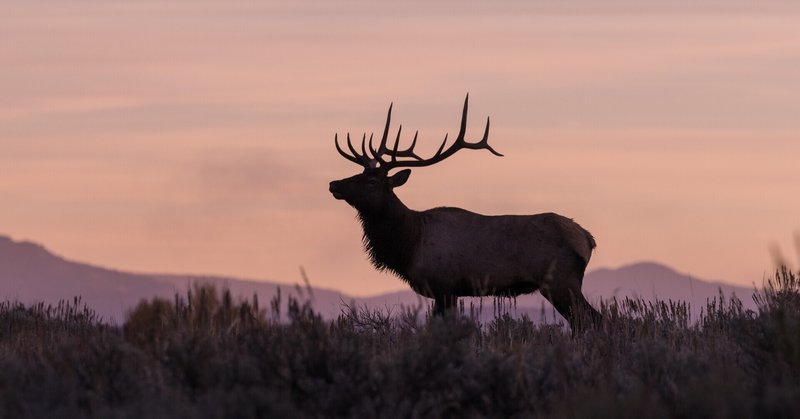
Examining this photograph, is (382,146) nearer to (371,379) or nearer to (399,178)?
(399,178)

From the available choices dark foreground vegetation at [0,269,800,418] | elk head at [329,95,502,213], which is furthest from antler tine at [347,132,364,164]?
dark foreground vegetation at [0,269,800,418]

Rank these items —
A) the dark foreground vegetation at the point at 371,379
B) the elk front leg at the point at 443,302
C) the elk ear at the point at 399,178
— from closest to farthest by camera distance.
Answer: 1. the dark foreground vegetation at the point at 371,379
2. the elk front leg at the point at 443,302
3. the elk ear at the point at 399,178

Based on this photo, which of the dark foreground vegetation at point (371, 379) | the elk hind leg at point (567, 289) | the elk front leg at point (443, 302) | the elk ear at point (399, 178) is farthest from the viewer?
the elk ear at point (399, 178)

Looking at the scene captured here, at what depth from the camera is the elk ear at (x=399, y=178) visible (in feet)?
51.2

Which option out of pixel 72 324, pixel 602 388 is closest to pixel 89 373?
pixel 602 388

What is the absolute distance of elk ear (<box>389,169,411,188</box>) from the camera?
15594 mm

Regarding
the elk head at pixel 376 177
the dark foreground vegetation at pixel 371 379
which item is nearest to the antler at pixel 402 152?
the elk head at pixel 376 177

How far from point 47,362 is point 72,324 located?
19.5 ft

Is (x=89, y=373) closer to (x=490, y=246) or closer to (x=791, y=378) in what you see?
(x=791, y=378)

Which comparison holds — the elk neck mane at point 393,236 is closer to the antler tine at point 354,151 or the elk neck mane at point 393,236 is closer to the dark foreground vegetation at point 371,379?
the antler tine at point 354,151

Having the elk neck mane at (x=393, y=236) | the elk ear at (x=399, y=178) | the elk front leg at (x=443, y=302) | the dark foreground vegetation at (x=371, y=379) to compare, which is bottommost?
the dark foreground vegetation at (x=371, y=379)

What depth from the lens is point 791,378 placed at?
892 centimetres

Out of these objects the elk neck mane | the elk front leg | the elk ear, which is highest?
the elk ear

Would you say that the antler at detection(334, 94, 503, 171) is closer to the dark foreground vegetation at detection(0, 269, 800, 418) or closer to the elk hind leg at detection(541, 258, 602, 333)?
the elk hind leg at detection(541, 258, 602, 333)
